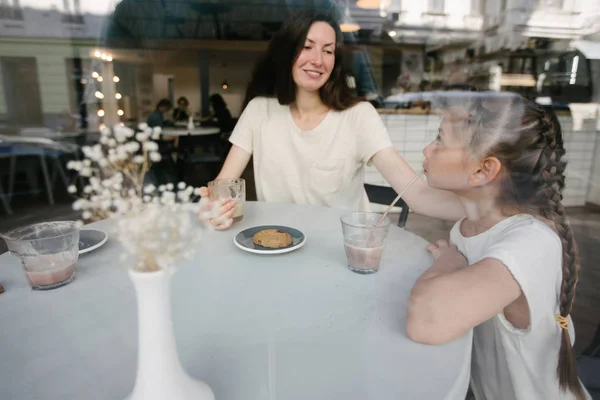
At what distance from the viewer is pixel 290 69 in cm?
147

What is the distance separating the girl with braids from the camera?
0.60m

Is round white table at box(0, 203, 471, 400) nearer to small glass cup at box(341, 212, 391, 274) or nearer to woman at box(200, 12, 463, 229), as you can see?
small glass cup at box(341, 212, 391, 274)

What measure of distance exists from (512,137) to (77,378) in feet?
2.68

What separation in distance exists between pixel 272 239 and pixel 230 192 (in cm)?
27

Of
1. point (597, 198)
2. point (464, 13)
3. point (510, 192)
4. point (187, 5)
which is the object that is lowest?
point (597, 198)

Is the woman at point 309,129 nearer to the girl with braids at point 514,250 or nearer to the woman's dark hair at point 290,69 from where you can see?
the woman's dark hair at point 290,69

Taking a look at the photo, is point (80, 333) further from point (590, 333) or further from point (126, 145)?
point (590, 333)

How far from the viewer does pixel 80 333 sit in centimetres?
55

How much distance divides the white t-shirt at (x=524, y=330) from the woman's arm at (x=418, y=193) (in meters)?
0.26

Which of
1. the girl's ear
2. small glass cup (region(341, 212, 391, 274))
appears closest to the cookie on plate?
small glass cup (region(341, 212, 391, 274))

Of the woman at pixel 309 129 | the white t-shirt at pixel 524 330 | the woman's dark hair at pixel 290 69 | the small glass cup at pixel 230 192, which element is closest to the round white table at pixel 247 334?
the white t-shirt at pixel 524 330

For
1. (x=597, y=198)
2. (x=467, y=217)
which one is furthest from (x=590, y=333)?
(x=597, y=198)

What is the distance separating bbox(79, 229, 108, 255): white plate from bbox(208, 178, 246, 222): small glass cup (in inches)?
11.8

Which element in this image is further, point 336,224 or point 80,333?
point 336,224
